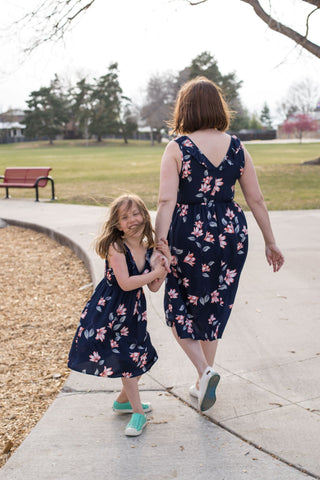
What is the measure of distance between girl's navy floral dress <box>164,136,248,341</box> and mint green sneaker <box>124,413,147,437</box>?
48 cm

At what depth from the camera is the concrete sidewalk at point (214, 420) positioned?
2553 mm

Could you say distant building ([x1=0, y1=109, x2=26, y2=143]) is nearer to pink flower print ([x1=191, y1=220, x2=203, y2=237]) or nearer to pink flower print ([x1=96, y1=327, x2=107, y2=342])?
pink flower print ([x1=191, y1=220, x2=203, y2=237])

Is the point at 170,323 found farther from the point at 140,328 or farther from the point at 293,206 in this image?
the point at 293,206

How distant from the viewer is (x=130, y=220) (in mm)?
2842

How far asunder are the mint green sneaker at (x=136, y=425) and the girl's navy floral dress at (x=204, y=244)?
0.48 meters

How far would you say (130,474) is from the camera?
2502 millimetres

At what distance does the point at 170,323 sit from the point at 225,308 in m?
0.31

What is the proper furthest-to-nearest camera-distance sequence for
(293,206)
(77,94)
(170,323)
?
1. (77,94)
2. (293,206)
3. (170,323)

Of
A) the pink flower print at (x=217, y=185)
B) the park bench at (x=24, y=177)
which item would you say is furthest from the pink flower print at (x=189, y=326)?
the park bench at (x=24, y=177)

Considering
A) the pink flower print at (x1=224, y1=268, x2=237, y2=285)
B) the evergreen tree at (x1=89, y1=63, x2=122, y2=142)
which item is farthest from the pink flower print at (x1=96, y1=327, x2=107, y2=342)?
the evergreen tree at (x1=89, y1=63, x2=122, y2=142)

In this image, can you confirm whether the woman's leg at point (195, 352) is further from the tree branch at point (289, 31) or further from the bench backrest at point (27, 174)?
the tree branch at point (289, 31)

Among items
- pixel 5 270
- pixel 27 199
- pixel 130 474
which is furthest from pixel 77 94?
pixel 130 474

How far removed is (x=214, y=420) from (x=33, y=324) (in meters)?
2.74

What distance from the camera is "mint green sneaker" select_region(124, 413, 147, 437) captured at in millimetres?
2846
